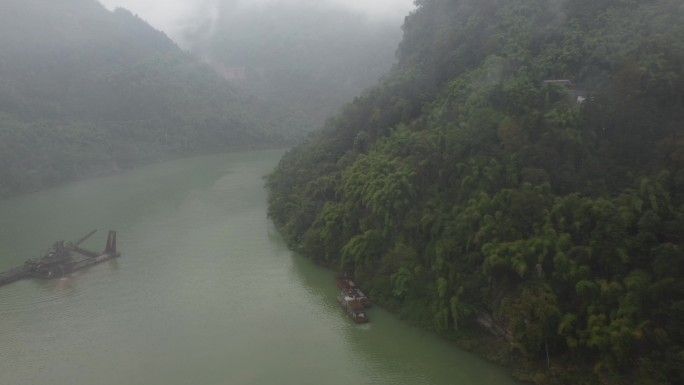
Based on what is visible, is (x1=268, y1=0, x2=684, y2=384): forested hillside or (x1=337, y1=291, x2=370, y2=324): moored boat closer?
(x1=268, y1=0, x2=684, y2=384): forested hillside

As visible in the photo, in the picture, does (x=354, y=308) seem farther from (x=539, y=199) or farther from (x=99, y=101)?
(x=99, y=101)

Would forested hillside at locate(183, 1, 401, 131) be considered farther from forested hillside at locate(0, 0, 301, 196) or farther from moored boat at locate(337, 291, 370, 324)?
moored boat at locate(337, 291, 370, 324)

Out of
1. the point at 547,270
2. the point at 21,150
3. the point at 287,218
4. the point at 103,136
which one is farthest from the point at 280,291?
the point at 103,136

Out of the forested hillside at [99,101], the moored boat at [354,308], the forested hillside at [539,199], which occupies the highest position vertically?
the forested hillside at [99,101]

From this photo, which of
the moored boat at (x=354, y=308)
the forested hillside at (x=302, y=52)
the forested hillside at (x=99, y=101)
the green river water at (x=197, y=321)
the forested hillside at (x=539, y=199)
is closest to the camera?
the forested hillside at (x=539, y=199)

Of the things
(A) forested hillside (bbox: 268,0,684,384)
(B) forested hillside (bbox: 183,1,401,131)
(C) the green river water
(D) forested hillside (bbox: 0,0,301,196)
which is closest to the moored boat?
(C) the green river water

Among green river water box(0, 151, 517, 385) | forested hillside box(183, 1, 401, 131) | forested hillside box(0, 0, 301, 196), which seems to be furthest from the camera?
forested hillside box(183, 1, 401, 131)

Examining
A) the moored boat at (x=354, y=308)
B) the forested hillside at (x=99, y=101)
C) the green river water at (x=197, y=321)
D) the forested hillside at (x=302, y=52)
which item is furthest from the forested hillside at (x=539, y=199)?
the forested hillside at (x=302, y=52)

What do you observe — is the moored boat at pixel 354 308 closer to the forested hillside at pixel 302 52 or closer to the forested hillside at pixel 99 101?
the forested hillside at pixel 99 101
